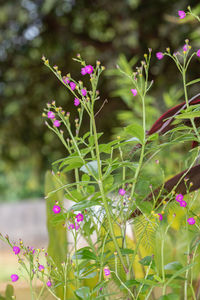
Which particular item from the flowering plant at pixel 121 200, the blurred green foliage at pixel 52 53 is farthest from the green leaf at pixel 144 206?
Result: the blurred green foliage at pixel 52 53

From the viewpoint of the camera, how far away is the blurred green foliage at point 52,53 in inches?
88.3

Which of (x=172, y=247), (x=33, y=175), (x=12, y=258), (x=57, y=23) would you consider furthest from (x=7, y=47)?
(x=12, y=258)

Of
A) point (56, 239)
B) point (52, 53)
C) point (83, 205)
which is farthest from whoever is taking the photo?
point (52, 53)

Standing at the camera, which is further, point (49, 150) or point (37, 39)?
point (37, 39)

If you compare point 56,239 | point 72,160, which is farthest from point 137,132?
point 56,239

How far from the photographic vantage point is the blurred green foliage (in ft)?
7.36

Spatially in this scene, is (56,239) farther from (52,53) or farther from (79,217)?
(52,53)

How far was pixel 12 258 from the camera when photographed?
5.27 m

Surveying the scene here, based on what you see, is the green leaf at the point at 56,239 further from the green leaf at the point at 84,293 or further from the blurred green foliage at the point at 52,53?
the blurred green foliage at the point at 52,53

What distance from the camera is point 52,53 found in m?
2.63

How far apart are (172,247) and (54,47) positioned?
7.70 ft

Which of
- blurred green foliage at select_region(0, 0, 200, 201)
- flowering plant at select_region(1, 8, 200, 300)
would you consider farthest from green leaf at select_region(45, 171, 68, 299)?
blurred green foliage at select_region(0, 0, 200, 201)

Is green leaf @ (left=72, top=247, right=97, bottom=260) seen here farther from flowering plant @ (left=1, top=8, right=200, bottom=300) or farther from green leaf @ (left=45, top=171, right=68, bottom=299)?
green leaf @ (left=45, top=171, right=68, bottom=299)

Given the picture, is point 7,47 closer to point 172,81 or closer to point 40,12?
point 40,12
